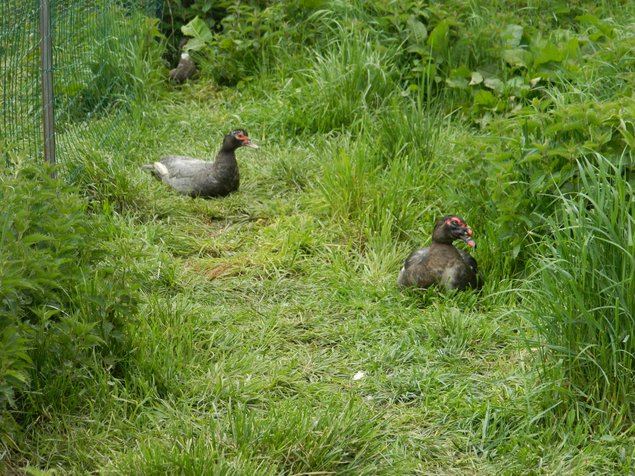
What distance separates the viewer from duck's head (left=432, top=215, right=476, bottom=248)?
6.41 m

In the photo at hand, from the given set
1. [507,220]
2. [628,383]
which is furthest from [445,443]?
[507,220]

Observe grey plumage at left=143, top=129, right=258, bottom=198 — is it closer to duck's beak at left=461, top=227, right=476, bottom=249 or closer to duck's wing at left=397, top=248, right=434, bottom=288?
duck's wing at left=397, top=248, right=434, bottom=288

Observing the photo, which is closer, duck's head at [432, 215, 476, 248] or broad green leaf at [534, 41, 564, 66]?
duck's head at [432, 215, 476, 248]

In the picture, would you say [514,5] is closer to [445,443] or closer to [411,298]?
[411,298]

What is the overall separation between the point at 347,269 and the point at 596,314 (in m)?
2.12

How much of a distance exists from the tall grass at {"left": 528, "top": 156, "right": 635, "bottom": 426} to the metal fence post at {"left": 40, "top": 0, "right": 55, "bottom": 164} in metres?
3.26

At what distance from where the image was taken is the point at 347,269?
22.0 ft

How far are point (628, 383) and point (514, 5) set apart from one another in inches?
222

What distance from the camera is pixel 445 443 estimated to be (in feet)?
16.0

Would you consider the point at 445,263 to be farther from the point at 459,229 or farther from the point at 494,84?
the point at 494,84

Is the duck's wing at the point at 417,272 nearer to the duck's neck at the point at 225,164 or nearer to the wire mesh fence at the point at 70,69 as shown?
the duck's neck at the point at 225,164

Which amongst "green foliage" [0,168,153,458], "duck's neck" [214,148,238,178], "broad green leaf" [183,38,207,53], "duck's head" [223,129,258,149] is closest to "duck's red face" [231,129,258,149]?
"duck's head" [223,129,258,149]

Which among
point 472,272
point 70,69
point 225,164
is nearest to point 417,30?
point 225,164

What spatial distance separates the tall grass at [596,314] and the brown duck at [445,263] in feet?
4.00
